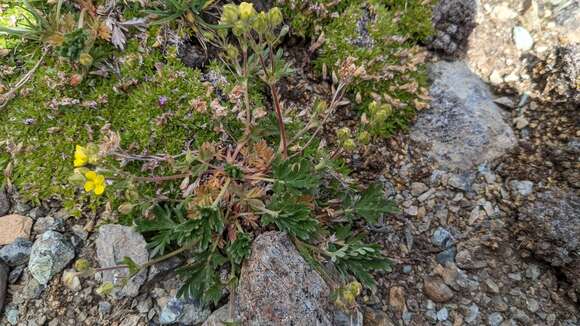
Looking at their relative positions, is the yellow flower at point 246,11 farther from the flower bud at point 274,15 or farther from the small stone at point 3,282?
the small stone at point 3,282

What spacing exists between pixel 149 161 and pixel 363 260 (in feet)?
5.30

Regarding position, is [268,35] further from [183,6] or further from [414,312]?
[414,312]

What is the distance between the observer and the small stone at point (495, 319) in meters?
3.11

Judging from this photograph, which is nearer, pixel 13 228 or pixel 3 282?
pixel 3 282

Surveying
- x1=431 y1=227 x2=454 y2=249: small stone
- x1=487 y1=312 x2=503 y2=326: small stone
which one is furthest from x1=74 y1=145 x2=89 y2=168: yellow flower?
x1=487 y1=312 x2=503 y2=326: small stone

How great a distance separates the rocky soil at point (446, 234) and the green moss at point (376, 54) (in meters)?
0.20

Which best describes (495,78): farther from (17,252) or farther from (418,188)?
(17,252)

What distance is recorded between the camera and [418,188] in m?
3.67

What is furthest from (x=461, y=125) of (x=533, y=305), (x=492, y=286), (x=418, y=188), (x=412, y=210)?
(x=533, y=305)

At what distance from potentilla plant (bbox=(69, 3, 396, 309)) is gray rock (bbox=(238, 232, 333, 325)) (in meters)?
0.09

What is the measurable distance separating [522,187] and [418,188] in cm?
76

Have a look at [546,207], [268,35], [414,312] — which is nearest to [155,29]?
[268,35]

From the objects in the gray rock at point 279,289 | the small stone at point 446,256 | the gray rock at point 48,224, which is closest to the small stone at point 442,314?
the small stone at point 446,256

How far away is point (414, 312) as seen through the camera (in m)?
3.20
